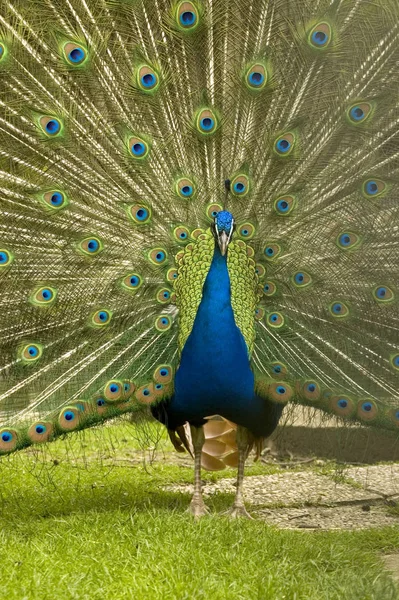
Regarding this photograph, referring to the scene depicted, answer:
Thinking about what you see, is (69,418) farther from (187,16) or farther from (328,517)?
(187,16)

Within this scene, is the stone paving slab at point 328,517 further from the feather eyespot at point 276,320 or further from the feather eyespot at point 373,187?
the feather eyespot at point 373,187

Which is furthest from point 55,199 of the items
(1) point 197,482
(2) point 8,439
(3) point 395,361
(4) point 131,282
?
(3) point 395,361

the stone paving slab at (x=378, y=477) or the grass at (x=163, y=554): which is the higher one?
the grass at (x=163, y=554)

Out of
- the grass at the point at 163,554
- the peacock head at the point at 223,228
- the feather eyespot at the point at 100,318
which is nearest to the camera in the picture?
the grass at the point at 163,554

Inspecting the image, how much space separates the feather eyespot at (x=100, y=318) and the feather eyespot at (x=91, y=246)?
0.87 ft

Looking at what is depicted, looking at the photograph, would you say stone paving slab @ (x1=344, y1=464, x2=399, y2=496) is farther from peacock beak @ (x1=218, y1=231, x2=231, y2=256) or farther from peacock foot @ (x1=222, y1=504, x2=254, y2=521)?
peacock beak @ (x1=218, y1=231, x2=231, y2=256)

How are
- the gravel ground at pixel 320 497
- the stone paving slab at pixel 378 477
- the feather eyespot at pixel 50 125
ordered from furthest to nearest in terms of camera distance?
the stone paving slab at pixel 378 477, the gravel ground at pixel 320 497, the feather eyespot at pixel 50 125

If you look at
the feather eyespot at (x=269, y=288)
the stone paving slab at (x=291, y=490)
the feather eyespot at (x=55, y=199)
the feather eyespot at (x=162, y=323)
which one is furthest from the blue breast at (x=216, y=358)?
the stone paving slab at (x=291, y=490)

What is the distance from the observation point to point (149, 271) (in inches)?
166

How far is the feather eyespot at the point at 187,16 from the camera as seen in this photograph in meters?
3.99

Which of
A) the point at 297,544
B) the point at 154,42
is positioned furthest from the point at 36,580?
the point at 154,42

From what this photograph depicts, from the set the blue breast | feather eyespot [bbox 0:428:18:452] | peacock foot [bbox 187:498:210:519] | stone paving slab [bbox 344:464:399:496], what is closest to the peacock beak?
the blue breast

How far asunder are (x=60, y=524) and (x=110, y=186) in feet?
5.00

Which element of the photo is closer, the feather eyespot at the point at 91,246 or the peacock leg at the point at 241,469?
the feather eyespot at the point at 91,246
